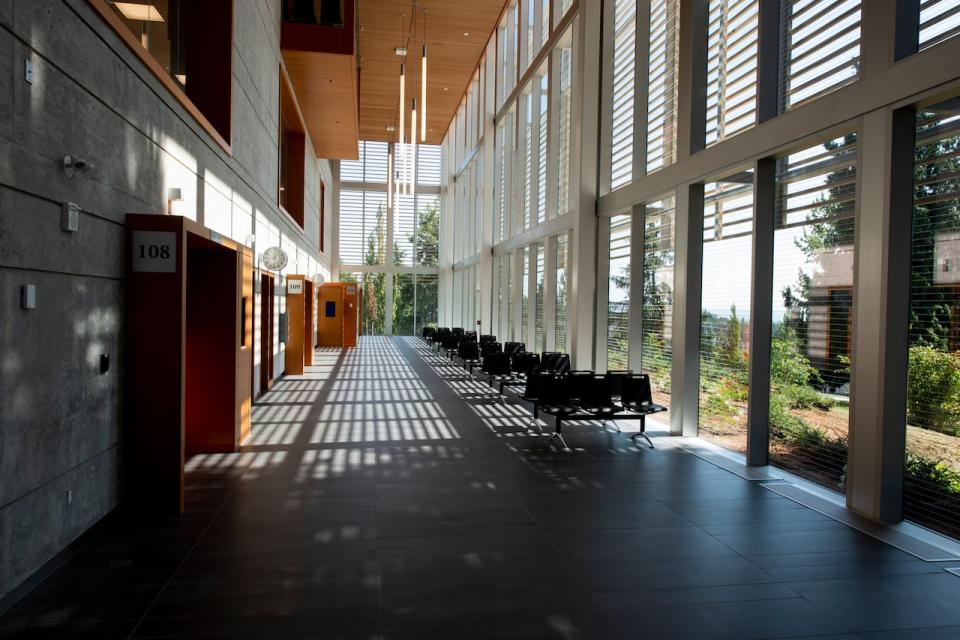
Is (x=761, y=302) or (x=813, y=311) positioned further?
(x=761, y=302)

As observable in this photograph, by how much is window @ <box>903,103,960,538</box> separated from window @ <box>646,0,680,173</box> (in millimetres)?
4089

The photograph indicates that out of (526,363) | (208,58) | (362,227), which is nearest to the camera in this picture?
(208,58)

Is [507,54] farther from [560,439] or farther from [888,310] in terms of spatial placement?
[888,310]

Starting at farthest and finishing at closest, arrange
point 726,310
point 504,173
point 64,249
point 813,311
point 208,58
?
point 504,173 → point 208,58 → point 726,310 → point 813,311 → point 64,249

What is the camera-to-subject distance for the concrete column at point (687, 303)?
7.82 meters

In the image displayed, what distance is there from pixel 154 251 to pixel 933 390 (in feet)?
18.7

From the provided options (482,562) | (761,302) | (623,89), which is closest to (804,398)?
(761,302)

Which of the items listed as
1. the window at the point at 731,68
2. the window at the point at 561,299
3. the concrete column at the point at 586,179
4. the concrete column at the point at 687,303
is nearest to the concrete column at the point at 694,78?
the window at the point at 731,68

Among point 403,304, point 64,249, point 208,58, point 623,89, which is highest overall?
point 623,89

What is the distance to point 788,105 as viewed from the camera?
21.1 feet

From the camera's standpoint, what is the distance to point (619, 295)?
1031 centimetres

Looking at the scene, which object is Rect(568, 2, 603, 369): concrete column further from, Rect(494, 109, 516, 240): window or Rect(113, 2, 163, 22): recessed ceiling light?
Rect(113, 2, 163, 22): recessed ceiling light

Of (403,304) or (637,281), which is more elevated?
Result: (637,281)

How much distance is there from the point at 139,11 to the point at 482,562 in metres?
5.15
